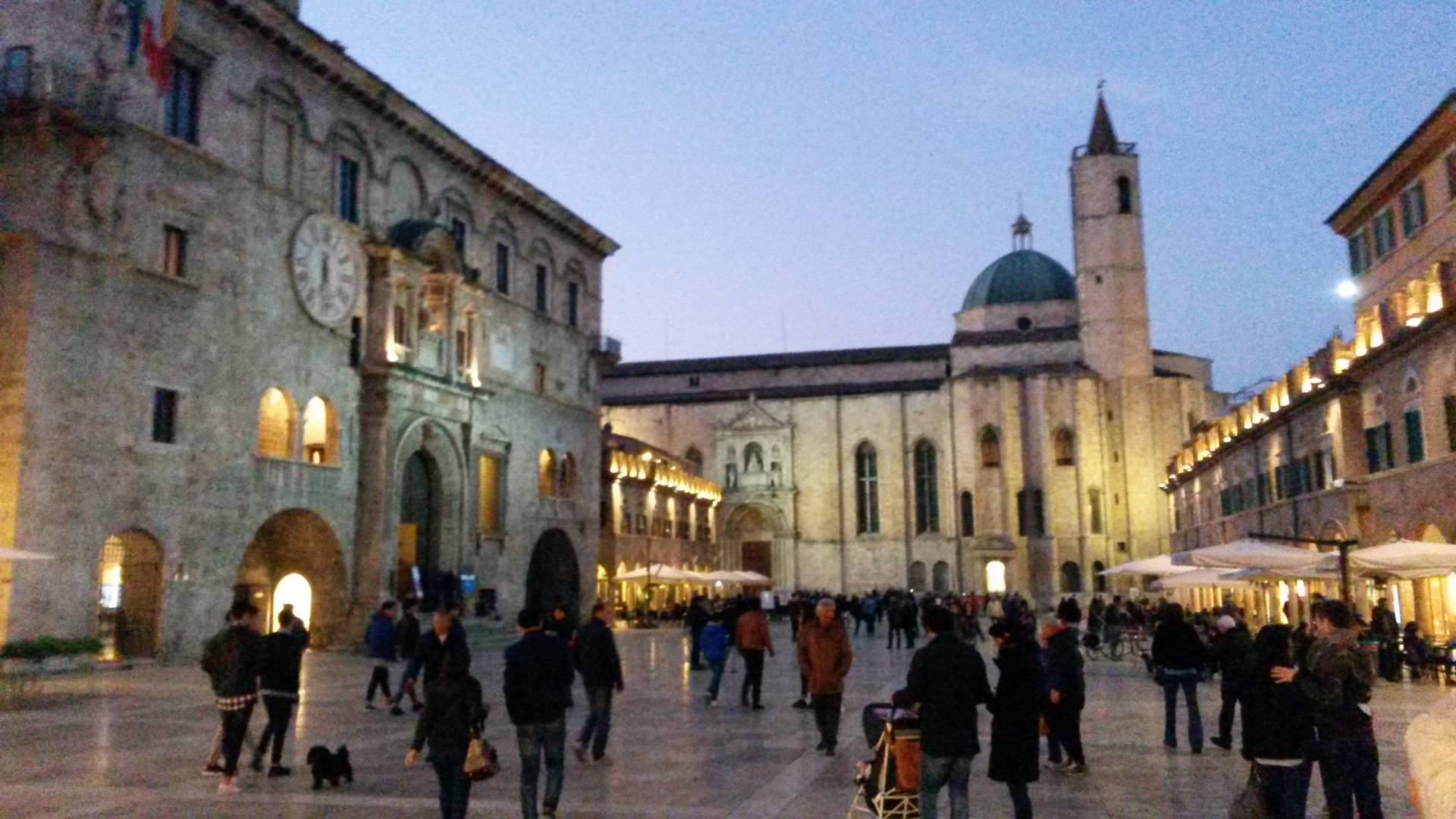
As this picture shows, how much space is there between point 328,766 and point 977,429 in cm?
6010

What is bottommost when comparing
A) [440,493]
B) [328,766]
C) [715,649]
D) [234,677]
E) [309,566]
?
[328,766]

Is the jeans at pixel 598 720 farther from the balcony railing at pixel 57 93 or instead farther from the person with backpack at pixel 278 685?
the balcony railing at pixel 57 93

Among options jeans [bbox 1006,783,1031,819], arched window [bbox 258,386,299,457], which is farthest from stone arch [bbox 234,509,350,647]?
jeans [bbox 1006,783,1031,819]

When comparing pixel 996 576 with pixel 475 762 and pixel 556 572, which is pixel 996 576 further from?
pixel 475 762

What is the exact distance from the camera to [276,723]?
35.3ft

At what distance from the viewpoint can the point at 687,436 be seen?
75312mm

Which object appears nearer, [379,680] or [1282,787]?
[1282,787]

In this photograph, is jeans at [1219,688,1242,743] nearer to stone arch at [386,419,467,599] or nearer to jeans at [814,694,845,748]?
jeans at [814,694,845,748]

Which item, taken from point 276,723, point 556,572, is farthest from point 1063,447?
point 276,723

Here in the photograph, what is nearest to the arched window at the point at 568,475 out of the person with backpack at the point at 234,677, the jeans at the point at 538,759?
the person with backpack at the point at 234,677

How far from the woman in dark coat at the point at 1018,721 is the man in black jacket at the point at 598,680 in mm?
4813

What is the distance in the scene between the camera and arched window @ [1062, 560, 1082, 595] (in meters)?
64.6

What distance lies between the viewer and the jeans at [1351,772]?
23.0ft

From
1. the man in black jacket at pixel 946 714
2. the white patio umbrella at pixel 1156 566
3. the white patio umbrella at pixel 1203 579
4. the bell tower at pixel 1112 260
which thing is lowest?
the man in black jacket at pixel 946 714
